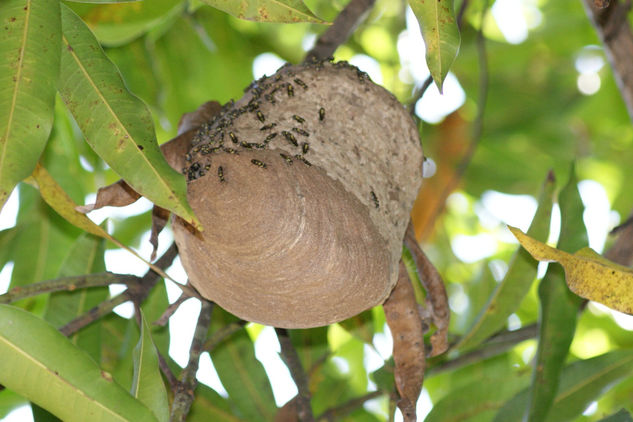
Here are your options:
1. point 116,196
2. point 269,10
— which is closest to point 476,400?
point 116,196

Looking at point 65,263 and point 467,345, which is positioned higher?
point 65,263

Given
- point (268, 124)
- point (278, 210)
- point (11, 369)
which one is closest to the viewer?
point (11, 369)

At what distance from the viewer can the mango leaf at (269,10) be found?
5.45ft

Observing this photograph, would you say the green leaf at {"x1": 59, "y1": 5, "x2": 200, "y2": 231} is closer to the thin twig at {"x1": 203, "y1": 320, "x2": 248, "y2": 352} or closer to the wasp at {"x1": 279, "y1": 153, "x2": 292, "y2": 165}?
the wasp at {"x1": 279, "y1": 153, "x2": 292, "y2": 165}

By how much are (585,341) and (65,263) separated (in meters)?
2.89

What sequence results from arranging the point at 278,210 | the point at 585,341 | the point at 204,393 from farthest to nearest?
the point at 585,341
the point at 204,393
the point at 278,210

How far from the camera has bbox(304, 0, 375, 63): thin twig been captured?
2.96 meters

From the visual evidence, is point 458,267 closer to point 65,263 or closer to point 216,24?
point 216,24

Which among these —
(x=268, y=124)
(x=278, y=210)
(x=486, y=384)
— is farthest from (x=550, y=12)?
(x=278, y=210)

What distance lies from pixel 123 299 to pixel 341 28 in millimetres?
1352

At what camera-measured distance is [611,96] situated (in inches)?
169

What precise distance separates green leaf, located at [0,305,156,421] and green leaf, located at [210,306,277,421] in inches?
40.5

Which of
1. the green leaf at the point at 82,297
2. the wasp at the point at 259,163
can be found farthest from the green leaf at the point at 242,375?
the wasp at the point at 259,163

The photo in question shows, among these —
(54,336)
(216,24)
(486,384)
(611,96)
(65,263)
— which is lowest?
(486,384)
